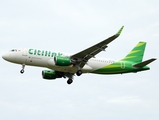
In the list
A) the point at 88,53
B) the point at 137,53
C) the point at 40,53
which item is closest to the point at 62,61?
the point at 40,53

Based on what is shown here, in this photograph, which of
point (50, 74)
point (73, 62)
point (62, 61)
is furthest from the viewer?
point (50, 74)

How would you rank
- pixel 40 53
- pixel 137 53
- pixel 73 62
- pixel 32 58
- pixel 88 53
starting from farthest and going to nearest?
pixel 137 53, pixel 73 62, pixel 88 53, pixel 40 53, pixel 32 58

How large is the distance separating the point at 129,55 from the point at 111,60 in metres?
4.58

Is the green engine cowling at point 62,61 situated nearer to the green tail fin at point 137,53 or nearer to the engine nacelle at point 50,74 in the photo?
the engine nacelle at point 50,74

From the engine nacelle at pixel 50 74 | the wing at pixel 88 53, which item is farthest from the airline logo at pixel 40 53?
the engine nacelle at pixel 50 74

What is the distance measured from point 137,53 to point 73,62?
1217cm

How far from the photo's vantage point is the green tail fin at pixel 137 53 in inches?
2528

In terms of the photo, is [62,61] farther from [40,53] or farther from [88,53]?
[88,53]

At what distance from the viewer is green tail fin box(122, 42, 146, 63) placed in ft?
211

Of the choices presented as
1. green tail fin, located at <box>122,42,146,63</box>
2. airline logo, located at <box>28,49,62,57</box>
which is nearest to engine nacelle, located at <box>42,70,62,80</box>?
airline logo, located at <box>28,49,62,57</box>

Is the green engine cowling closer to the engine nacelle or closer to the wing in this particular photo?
the wing

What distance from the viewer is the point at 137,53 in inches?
2574

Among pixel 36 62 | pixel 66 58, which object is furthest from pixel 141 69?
pixel 36 62

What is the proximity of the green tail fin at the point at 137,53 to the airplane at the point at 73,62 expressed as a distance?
0.99m
